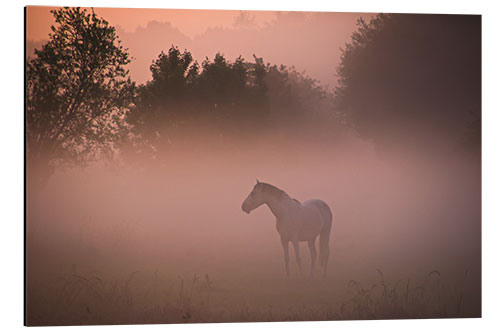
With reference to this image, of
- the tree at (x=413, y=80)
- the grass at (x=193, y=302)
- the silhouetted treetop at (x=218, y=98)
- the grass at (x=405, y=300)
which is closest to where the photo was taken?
the grass at (x=193, y=302)

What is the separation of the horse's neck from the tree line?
825 millimetres

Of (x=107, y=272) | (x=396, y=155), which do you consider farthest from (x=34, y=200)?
(x=396, y=155)

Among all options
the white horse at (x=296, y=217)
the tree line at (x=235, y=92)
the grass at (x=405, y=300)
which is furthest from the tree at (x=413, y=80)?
the grass at (x=405, y=300)

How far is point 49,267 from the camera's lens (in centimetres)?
922

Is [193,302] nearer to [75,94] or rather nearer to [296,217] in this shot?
[296,217]

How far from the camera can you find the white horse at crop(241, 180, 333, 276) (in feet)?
31.2

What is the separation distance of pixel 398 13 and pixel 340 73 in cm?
97

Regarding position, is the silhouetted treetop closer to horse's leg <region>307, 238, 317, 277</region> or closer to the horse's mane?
the horse's mane

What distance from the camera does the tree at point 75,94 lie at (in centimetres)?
924

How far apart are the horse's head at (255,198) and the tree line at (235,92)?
2.11 ft

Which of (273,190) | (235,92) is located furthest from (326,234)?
(235,92)

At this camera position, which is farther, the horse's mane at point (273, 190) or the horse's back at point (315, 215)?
the horse's back at point (315, 215)

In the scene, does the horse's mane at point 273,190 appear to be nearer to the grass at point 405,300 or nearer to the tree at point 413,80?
the tree at point 413,80

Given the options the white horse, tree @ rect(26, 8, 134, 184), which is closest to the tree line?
tree @ rect(26, 8, 134, 184)
